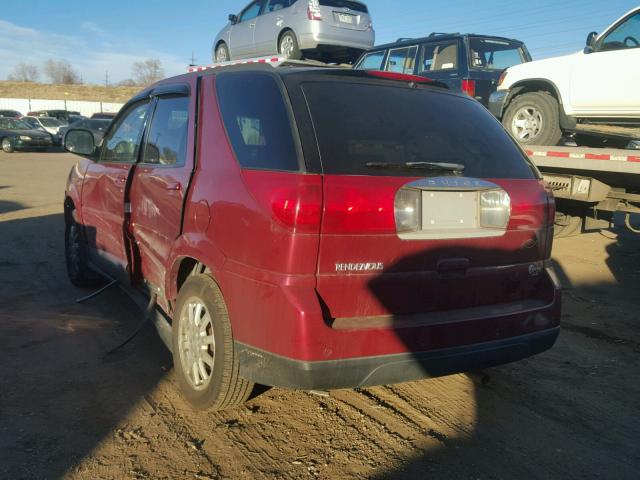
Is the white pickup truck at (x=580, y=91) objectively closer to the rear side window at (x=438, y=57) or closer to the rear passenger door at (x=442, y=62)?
the rear passenger door at (x=442, y=62)

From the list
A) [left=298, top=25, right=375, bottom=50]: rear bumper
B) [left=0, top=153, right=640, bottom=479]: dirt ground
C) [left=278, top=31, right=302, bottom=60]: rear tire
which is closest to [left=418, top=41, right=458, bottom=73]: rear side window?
[left=298, top=25, right=375, bottom=50]: rear bumper

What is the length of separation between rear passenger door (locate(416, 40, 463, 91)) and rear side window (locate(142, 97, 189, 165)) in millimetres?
5963

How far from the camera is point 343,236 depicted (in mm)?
2488

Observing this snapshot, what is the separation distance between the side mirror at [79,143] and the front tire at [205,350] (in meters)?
2.53

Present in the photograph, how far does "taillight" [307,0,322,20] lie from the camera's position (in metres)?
10.3

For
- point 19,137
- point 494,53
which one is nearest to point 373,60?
point 494,53

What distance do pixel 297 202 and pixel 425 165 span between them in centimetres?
72

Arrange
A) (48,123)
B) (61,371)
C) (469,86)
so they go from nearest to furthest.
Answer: (61,371) < (469,86) < (48,123)

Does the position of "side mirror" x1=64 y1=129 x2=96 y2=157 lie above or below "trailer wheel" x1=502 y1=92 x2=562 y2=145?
below

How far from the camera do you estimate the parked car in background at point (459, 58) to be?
8.90 metres

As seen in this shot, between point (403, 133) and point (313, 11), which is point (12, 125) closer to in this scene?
point (313, 11)

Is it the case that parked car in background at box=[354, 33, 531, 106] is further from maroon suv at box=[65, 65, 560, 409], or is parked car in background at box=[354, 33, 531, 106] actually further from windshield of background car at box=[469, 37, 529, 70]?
maroon suv at box=[65, 65, 560, 409]

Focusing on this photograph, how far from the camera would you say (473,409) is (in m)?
3.30

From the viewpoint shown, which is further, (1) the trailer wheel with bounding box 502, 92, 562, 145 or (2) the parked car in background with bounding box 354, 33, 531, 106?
(2) the parked car in background with bounding box 354, 33, 531, 106
